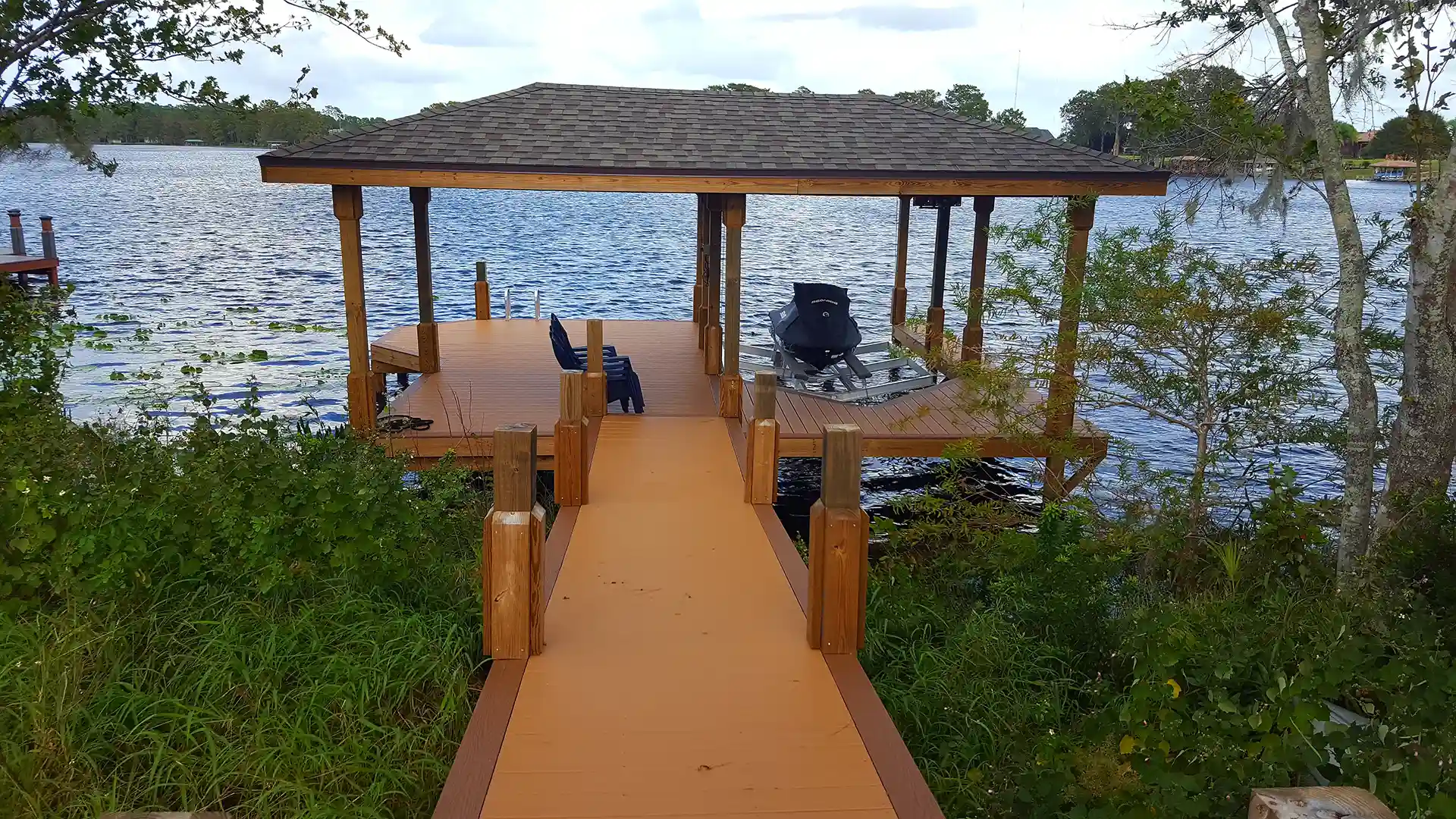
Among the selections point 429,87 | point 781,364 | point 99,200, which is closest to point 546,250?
point 429,87

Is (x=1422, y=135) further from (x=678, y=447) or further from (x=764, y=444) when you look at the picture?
(x=678, y=447)

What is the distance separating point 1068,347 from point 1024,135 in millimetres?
3334

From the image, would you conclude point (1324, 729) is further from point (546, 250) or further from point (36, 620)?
point (546, 250)

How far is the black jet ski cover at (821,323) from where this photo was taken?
11219 millimetres

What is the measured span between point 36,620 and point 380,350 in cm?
806

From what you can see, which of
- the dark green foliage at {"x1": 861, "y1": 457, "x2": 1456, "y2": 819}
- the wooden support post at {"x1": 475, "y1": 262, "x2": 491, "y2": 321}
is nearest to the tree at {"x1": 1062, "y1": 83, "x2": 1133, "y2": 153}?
the dark green foliage at {"x1": 861, "y1": 457, "x2": 1456, "y2": 819}

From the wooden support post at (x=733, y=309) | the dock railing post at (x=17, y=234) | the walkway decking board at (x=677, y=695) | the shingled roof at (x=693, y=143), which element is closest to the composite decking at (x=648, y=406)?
the wooden support post at (x=733, y=309)

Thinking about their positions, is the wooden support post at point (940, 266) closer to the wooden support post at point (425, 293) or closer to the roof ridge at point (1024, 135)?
the roof ridge at point (1024, 135)

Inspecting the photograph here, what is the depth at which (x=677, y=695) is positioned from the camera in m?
4.07

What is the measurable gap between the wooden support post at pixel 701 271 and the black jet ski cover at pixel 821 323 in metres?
2.00

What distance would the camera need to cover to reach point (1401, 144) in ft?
25.3

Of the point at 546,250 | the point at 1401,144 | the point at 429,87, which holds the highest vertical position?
the point at 429,87

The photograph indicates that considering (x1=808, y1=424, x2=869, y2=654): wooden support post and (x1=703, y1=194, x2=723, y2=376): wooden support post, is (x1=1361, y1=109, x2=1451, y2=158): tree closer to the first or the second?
(x1=808, y1=424, x2=869, y2=654): wooden support post

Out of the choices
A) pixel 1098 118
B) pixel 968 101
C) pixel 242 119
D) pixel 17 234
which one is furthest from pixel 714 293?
pixel 968 101
